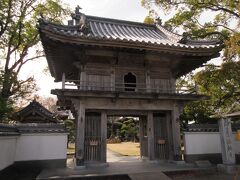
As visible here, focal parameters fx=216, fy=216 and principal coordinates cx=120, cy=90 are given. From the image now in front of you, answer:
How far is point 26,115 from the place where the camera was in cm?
1717

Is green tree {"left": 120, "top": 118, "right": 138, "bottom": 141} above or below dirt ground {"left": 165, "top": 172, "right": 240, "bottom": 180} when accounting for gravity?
above

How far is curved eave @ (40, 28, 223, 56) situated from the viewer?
10484mm

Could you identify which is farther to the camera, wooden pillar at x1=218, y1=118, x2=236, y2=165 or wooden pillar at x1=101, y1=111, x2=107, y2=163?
wooden pillar at x1=101, y1=111, x2=107, y2=163

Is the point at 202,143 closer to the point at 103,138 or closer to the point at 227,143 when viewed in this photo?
the point at 227,143

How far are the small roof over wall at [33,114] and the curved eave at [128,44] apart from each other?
852 centimetres

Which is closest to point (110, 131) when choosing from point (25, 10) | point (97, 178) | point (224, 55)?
point (25, 10)

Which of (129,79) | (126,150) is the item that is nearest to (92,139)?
(129,79)

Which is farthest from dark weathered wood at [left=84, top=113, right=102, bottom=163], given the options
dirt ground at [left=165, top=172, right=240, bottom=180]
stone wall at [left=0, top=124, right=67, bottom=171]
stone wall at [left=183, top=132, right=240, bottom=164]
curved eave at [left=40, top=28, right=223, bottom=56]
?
stone wall at [left=183, top=132, right=240, bottom=164]

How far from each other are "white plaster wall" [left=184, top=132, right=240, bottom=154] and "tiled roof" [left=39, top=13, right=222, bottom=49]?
5.31 metres

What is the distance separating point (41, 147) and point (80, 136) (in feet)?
6.94

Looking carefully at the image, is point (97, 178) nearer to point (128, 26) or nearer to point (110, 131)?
point (128, 26)

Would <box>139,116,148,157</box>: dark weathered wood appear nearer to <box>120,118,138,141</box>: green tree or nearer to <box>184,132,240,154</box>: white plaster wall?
<box>184,132,240,154</box>: white plaster wall

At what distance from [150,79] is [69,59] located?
514 centimetres

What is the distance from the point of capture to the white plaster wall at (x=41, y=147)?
1112 cm
